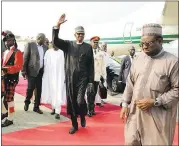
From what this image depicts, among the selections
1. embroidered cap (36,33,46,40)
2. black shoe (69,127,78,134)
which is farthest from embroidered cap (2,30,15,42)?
black shoe (69,127,78,134)

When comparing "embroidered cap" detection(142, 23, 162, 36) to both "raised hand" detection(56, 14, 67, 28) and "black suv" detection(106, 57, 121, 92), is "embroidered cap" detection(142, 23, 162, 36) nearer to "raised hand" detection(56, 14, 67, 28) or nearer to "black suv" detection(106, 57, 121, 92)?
"raised hand" detection(56, 14, 67, 28)

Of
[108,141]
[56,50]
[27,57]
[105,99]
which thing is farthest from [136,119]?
[105,99]

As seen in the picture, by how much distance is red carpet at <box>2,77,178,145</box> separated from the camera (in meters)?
4.01

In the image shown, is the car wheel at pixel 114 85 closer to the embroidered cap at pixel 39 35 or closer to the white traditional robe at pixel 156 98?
the embroidered cap at pixel 39 35

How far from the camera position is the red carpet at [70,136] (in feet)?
13.2

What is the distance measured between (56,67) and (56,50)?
32 centimetres

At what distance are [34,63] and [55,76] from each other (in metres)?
0.49

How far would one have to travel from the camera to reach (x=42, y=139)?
412 cm

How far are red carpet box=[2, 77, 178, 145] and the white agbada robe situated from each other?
533mm

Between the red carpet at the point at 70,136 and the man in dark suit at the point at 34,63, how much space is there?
107 centimetres

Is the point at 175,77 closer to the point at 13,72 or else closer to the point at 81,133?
the point at 81,133

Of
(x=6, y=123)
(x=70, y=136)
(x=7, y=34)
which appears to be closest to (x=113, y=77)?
(x=70, y=136)

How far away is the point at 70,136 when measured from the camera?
422 centimetres

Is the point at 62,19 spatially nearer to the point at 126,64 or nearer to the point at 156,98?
the point at 156,98
